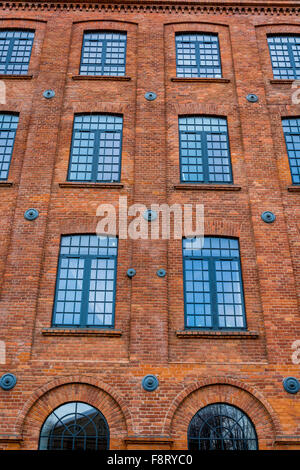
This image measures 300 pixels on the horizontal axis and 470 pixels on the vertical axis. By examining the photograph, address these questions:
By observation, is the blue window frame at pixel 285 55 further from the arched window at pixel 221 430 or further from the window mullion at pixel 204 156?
the arched window at pixel 221 430

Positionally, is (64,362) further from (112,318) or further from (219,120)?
(219,120)

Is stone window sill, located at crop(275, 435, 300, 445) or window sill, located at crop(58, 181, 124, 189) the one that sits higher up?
window sill, located at crop(58, 181, 124, 189)

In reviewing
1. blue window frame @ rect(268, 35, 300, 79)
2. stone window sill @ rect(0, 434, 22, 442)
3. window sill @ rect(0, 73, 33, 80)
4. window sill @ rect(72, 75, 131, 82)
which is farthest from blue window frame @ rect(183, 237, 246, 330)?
window sill @ rect(0, 73, 33, 80)

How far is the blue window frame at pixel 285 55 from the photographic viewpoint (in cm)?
1440

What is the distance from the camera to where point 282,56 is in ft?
48.4

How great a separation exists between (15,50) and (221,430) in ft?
41.7

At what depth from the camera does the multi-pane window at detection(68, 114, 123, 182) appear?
1259 cm

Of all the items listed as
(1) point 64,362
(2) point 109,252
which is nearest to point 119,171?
(2) point 109,252

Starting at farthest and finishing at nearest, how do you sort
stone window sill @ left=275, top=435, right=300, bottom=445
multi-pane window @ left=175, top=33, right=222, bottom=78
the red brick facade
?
1. multi-pane window @ left=175, top=33, right=222, bottom=78
2. the red brick facade
3. stone window sill @ left=275, top=435, right=300, bottom=445

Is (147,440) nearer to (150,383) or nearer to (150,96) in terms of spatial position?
(150,383)

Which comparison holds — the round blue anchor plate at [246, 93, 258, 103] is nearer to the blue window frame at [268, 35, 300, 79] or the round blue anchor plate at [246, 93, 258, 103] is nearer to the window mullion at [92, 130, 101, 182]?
the blue window frame at [268, 35, 300, 79]

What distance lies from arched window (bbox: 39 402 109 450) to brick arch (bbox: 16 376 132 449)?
0.43 feet

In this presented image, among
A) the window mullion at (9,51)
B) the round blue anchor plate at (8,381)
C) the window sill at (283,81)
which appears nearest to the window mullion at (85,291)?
the round blue anchor plate at (8,381)

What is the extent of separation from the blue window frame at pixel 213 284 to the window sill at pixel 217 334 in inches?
11.2
